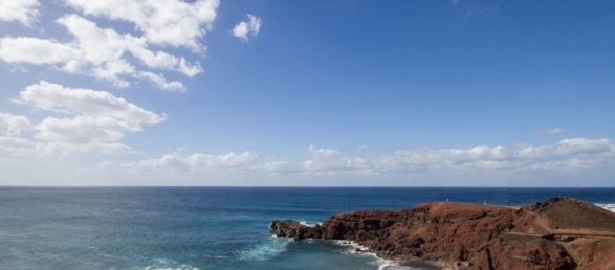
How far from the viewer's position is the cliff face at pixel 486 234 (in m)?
43.2

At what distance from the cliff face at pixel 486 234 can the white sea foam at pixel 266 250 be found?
3685mm

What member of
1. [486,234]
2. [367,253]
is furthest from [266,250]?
[486,234]

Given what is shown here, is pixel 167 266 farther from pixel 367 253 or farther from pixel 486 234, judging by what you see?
pixel 486 234

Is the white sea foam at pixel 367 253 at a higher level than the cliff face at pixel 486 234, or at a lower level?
lower

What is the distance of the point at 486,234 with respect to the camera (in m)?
53.8

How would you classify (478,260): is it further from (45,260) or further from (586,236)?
(45,260)

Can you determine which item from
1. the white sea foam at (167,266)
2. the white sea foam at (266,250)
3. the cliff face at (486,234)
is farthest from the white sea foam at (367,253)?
the white sea foam at (167,266)

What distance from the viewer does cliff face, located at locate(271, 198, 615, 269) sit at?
43.2 m

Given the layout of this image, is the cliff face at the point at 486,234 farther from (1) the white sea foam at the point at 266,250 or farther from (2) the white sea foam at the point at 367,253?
(1) the white sea foam at the point at 266,250

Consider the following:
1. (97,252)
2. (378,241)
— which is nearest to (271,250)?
(378,241)

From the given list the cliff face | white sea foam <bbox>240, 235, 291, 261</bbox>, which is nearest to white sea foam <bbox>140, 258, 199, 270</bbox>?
white sea foam <bbox>240, 235, 291, 261</bbox>

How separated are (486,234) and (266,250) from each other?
27740mm

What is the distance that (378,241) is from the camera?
2463 inches

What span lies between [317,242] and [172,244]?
20.8m
